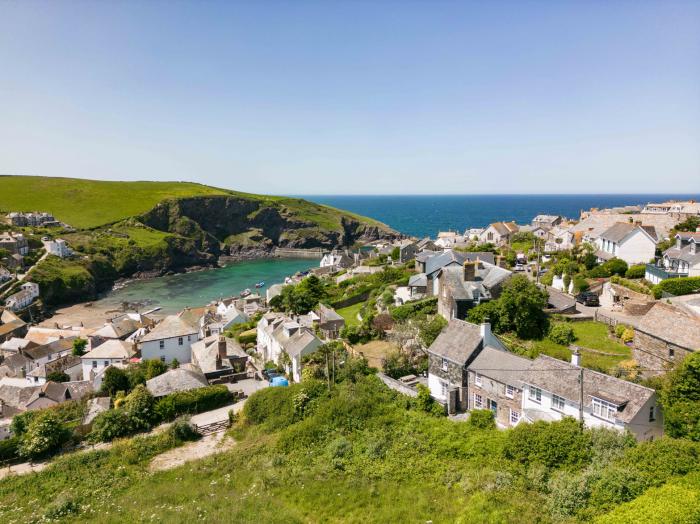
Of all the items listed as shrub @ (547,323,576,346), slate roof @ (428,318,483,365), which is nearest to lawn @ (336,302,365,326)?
slate roof @ (428,318,483,365)

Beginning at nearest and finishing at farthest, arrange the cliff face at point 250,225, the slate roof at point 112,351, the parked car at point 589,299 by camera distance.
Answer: the parked car at point 589,299 < the slate roof at point 112,351 < the cliff face at point 250,225

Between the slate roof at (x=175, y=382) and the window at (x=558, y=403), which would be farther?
the slate roof at (x=175, y=382)

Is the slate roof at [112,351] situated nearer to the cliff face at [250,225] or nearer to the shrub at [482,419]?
the shrub at [482,419]

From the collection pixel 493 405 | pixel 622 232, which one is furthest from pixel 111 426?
pixel 622 232

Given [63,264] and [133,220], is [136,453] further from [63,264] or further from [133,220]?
[133,220]

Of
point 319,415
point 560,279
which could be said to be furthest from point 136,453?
point 560,279

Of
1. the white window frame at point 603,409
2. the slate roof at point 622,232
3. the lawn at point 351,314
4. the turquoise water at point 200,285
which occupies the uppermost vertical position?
the slate roof at point 622,232

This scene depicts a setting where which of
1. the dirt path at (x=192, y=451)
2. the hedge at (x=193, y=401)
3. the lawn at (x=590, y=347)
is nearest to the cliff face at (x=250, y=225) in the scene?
the hedge at (x=193, y=401)

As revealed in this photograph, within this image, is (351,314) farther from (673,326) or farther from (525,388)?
(673,326)
